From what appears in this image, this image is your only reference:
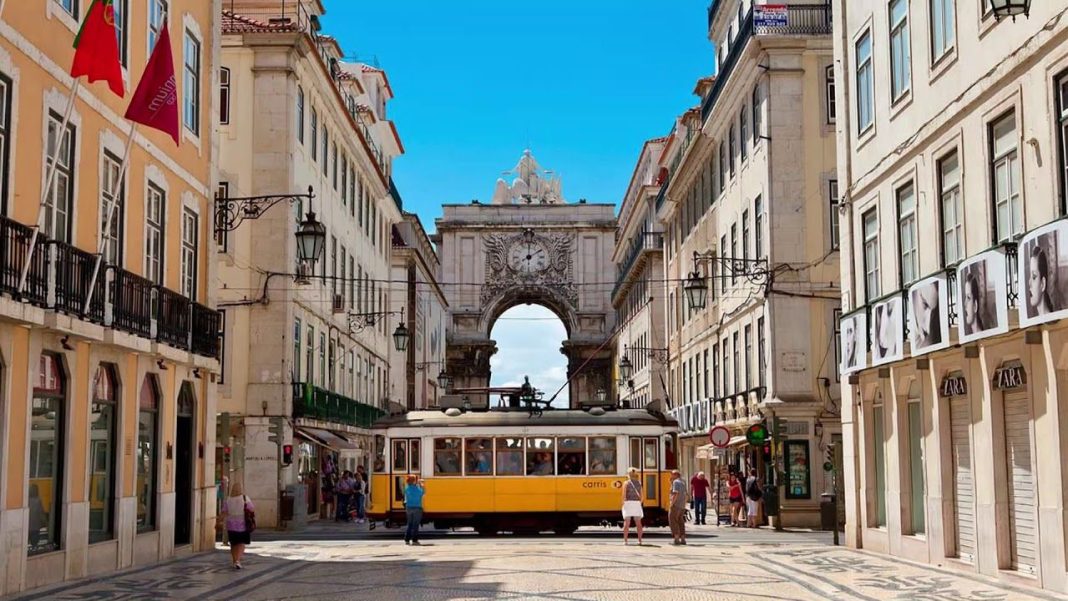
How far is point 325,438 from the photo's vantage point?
36.0m

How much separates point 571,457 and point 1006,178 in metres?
14.8

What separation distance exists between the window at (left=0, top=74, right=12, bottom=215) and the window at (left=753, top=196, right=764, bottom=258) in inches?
852

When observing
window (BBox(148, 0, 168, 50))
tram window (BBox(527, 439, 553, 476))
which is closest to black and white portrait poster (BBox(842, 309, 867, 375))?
tram window (BBox(527, 439, 553, 476))

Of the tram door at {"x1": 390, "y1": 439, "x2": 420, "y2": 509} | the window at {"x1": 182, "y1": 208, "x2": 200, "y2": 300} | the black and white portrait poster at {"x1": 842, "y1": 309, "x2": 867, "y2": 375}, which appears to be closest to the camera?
the black and white portrait poster at {"x1": 842, "y1": 309, "x2": 867, "y2": 375}

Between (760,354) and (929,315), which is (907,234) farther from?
(760,354)

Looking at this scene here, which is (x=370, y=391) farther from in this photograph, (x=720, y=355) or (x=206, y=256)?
(x=206, y=256)

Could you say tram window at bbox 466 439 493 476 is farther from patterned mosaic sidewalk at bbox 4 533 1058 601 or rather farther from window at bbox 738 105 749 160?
window at bbox 738 105 749 160

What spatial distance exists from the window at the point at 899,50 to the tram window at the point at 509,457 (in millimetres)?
11962

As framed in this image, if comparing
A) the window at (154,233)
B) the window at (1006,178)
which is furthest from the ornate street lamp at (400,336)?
the window at (1006,178)

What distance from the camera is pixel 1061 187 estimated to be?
1479 cm

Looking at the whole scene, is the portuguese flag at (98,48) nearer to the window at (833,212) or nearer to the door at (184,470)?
the door at (184,470)

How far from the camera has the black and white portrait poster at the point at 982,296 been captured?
51.3ft

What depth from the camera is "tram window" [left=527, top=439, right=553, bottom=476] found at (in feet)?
97.2

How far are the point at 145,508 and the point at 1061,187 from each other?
14.4 m
